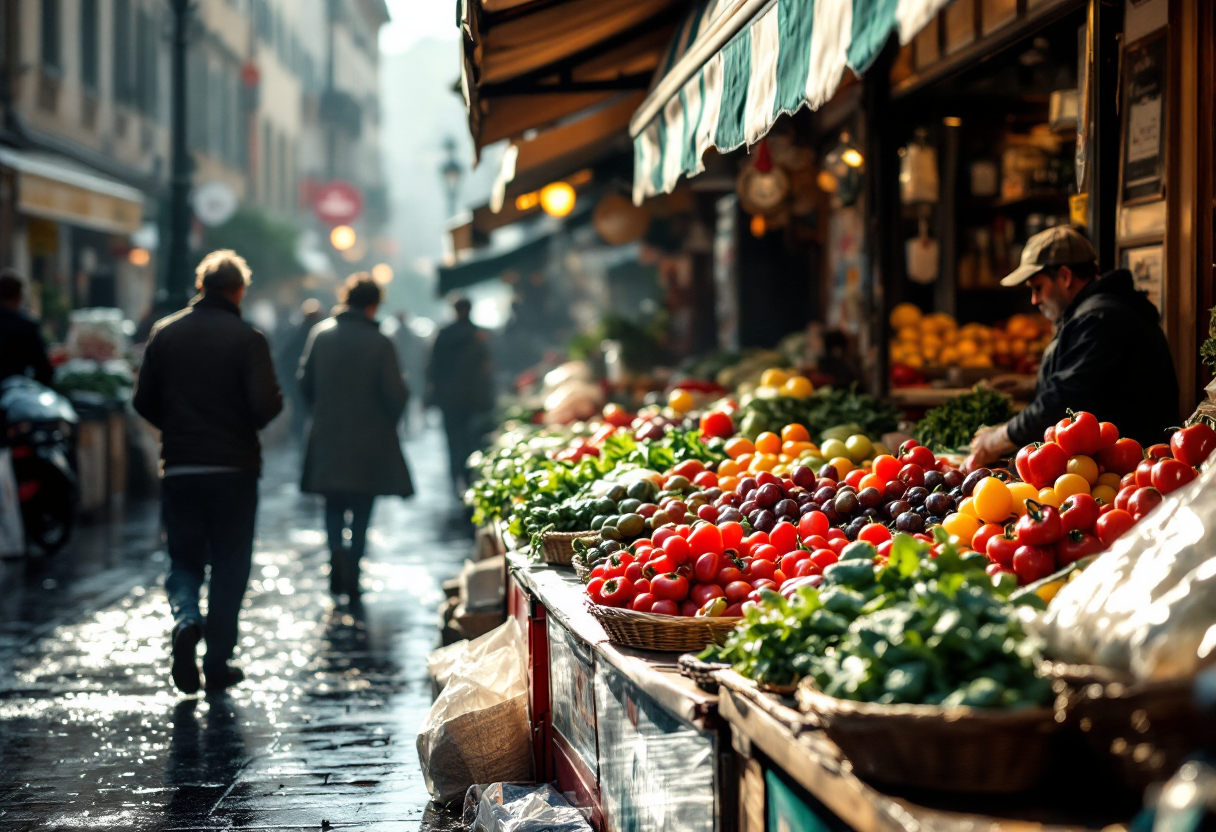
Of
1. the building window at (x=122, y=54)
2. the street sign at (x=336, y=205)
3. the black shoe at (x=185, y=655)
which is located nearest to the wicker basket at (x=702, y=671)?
the black shoe at (x=185, y=655)

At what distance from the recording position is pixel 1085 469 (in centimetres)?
356

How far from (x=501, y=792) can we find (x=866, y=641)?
2294mm

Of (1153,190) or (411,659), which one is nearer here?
(1153,190)

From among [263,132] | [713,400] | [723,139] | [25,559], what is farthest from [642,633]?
[263,132]

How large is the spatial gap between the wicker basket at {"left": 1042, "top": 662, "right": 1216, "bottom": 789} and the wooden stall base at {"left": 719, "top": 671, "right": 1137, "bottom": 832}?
109mm

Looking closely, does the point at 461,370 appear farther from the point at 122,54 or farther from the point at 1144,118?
the point at 122,54

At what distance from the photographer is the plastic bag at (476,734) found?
4.61 meters

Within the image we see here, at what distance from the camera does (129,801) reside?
468cm

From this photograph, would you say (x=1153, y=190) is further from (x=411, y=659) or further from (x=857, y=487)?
(x=411, y=659)

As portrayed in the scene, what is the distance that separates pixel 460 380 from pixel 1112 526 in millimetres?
11760

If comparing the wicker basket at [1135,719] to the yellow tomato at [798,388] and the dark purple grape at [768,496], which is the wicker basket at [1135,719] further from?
the yellow tomato at [798,388]

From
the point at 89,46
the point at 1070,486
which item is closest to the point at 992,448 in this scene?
the point at 1070,486

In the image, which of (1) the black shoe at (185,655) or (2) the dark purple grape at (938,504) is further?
(1) the black shoe at (185,655)

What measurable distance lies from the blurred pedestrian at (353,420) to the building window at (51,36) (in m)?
13.5
